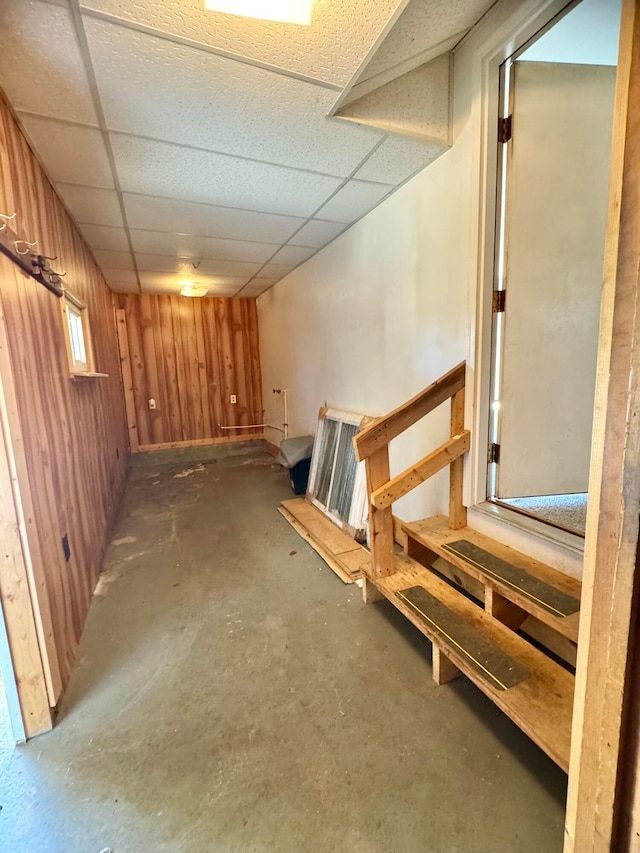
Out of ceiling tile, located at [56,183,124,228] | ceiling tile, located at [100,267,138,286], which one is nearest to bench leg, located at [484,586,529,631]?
ceiling tile, located at [56,183,124,228]

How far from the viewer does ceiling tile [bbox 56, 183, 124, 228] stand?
2287mm

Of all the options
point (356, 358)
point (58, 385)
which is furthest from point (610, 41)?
point (58, 385)

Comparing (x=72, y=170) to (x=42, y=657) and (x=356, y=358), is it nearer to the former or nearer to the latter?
(x=356, y=358)

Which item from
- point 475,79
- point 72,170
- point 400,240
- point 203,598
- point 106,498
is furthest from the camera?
point 106,498

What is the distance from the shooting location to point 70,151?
1.87 meters

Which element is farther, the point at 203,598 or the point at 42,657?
the point at 203,598

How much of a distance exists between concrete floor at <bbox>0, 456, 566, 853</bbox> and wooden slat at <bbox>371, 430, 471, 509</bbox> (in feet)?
2.28

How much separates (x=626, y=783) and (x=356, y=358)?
2.75m

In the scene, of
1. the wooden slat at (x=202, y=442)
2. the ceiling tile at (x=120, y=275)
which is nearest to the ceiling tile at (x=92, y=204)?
the ceiling tile at (x=120, y=275)

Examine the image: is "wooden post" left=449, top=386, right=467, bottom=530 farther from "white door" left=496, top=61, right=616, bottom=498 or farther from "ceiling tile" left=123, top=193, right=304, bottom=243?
"ceiling tile" left=123, top=193, right=304, bottom=243

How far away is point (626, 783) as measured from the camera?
26.3 inches

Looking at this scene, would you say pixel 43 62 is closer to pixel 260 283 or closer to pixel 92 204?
pixel 92 204

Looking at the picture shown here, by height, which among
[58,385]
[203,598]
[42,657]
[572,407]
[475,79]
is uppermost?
[475,79]

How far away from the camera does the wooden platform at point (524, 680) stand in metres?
1.08
